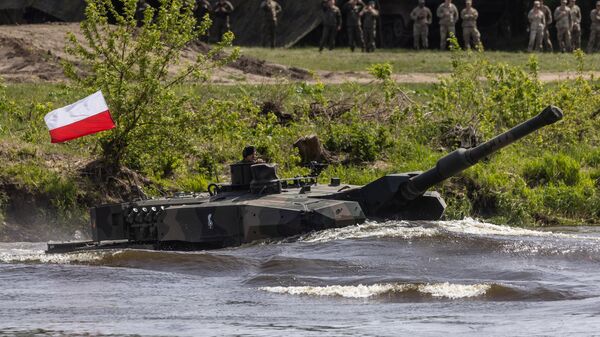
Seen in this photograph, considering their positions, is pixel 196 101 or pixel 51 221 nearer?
pixel 51 221

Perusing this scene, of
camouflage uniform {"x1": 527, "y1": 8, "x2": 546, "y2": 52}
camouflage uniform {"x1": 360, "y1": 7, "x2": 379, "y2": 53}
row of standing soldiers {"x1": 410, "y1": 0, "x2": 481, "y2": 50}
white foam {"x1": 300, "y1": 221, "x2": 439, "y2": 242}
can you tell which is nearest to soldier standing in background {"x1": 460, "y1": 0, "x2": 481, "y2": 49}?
row of standing soldiers {"x1": 410, "y1": 0, "x2": 481, "y2": 50}

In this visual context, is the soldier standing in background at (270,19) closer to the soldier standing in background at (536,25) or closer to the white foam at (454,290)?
the soldier standing in background at (536,25)

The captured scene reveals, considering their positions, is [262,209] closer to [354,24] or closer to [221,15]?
[354,24]

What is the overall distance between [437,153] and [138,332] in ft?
42.8

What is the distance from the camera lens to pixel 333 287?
18078 mm

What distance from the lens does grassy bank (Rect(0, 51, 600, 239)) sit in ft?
83.8

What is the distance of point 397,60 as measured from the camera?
4019 centimetres

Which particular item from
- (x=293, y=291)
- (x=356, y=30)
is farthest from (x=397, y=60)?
(x=293, y=291)

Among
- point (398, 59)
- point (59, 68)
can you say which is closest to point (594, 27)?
point (398, 59)

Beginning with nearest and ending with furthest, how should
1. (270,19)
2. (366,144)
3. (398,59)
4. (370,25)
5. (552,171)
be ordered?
(552,171) → (366,144) → (398,59) → (370,25) → (270,19)

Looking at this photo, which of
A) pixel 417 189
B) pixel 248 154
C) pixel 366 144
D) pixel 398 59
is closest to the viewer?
pixel 417 189

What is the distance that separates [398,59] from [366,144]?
42.5ft

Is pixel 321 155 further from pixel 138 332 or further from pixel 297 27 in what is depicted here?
pixel 297 27

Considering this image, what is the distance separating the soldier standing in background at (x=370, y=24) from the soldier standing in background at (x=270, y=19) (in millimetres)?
2648
